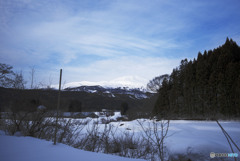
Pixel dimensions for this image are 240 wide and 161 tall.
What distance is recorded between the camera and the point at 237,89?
13.3 meters

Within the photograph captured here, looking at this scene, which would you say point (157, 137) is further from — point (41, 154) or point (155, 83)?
point (155, 83)

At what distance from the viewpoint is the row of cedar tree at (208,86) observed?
1388 centimetres

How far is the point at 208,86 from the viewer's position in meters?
15.7

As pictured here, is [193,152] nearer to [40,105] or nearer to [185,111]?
[40,105]

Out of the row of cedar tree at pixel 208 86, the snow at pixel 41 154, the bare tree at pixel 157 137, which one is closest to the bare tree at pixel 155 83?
the row of cedar tree at pixel 208 86

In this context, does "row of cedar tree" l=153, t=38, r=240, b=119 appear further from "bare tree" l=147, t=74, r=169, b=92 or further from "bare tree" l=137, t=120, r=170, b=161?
"bare tree" l=147, t=74, r=169, b=92

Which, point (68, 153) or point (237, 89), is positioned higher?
point (237, 89)

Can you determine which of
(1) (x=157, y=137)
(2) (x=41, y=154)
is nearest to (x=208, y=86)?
(1) (x=157, y=137)

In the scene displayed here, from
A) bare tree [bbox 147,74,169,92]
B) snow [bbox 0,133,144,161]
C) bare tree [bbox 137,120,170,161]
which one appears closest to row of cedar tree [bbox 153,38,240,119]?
bare tree [bbox 137,120,170,161]

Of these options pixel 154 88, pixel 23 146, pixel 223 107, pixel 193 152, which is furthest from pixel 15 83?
pixel 154 88

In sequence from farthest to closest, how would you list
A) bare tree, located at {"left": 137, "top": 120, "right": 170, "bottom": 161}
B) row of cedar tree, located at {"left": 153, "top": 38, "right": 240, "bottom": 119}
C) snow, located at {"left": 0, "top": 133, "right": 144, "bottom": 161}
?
row of cedar tree, located at {"left": 153, "top": 38, "right": 240, "bottom": 119} < bare tree, located at {"left": 137, "top": 120, "right": 170, "bottom": 161} < snow, located at {"left": 0, "top": 133, "right": 144, "bottom": 161}

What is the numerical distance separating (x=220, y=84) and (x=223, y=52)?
326cm

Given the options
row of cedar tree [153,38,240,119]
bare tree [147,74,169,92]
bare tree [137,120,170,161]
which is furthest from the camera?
bare tree [147,74,169,92]

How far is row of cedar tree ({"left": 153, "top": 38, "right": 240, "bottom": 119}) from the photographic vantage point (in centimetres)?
1388
